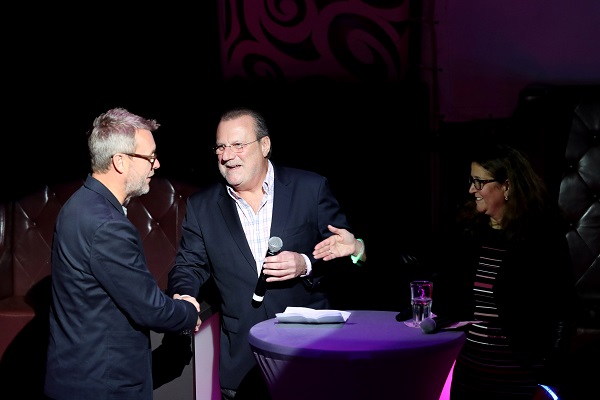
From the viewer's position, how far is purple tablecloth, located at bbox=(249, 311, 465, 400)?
2.63m

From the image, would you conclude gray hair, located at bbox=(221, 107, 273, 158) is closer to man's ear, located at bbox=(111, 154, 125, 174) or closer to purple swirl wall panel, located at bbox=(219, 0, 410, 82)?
man's ear, located at bbox=(111, 154, 125, 174)

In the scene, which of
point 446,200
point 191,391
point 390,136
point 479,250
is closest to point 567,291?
point 479,250

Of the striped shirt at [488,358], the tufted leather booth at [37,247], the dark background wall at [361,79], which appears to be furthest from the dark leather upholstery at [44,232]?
the striped shirt at [488,358]

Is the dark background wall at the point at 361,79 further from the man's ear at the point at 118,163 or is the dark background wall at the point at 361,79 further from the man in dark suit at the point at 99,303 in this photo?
the man in dark suit at the point at 99,303

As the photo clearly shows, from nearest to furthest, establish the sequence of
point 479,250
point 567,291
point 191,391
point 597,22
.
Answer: point 567,291 → point 479,250 → point 191,391 → point 597,22

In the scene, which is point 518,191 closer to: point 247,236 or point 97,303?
point 247,236

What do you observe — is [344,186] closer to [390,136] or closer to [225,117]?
[390,136]

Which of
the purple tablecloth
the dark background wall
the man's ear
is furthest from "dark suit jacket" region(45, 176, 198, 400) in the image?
the dark background wall

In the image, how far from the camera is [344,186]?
13.8 feet

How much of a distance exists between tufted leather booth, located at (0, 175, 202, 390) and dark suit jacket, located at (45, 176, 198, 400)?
187 centimetres

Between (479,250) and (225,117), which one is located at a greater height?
(225,117)

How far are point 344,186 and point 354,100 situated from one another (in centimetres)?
50

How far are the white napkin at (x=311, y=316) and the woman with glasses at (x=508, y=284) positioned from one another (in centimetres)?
54

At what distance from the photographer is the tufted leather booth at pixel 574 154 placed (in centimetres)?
402
